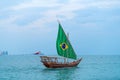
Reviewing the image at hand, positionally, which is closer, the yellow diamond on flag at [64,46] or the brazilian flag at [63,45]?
the brazilian flag at [63,45]

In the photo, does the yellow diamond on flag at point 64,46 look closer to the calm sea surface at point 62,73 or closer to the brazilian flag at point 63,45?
the brazilian flag at point 63,45

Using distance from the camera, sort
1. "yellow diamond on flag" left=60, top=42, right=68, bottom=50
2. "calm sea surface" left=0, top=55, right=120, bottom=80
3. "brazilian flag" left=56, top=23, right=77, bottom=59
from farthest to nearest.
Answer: "yellow diamond on flag" left=60, top=42, right=68, bottom=50 < "brazilian flag" left=56, top=23, right=77, bottom=59 < "calm sea surface" left=0, top=55, right=120, bottom=80

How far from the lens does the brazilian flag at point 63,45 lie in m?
53.5

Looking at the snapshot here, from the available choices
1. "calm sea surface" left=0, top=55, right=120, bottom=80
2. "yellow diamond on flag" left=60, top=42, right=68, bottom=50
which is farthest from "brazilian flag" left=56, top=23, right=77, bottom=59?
"calm sea surface" left=0, top=55, right=120, bottom=80

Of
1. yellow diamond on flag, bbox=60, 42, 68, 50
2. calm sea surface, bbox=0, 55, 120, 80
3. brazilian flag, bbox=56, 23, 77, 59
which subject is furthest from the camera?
yellow diamond on flag, bbox=60, 42, 68, 50

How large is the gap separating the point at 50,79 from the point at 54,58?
1089 centimetres

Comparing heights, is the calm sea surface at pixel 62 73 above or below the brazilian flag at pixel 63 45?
below

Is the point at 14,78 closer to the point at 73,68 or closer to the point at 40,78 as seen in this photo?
the point at 40,78

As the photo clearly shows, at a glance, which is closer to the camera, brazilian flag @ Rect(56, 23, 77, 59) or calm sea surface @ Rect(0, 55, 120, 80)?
calm sea surface @ Rect(0, 55, 120, 80)

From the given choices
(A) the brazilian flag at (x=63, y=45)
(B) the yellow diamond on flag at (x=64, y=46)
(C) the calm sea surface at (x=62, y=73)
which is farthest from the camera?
(B) the yellow diamond on flag at (x=64, y=46)

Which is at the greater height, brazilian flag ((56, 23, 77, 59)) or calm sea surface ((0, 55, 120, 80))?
brazilian flag ((56, 23, 77, 59))

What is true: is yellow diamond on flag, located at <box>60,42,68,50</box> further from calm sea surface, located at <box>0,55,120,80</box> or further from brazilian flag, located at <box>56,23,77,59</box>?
calm sea surface, located at <box>0,55,120,80</box>

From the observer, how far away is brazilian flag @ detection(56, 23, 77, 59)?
5350cm

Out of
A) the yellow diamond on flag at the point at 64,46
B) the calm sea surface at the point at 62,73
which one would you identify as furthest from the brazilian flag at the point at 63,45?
the calm sea surface at the point at 62,73
